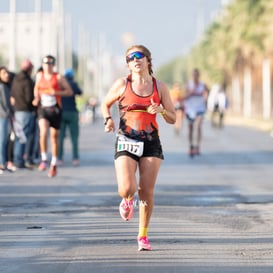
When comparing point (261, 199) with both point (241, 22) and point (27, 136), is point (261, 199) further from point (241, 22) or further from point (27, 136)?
point (241, 22)

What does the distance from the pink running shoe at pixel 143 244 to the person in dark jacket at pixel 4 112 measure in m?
9.64

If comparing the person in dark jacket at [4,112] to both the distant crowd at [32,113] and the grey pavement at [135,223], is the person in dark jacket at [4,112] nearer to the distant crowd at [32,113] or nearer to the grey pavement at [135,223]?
the distant crowd at [32,113]

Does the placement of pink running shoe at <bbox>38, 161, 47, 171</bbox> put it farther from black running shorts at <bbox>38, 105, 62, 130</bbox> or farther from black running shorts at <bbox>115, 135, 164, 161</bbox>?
black running shorts at <bbox>115, 135, 164, 161</bbox>

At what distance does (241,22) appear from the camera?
80.0 metres

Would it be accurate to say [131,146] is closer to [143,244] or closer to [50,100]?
[143,244]

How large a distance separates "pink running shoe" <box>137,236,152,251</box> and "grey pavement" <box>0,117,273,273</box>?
7 cm

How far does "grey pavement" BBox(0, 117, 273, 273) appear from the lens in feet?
31.1

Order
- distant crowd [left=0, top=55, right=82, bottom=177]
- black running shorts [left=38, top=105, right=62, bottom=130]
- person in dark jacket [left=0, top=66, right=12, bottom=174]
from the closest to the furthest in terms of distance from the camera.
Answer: black running shorts [left=38, top=105, right=62, bottom=130]
distant crowd [left=0, top=55, right=82, bottom=177]
person in dark jacket [left=0, top=66, right=12, bottom=174]

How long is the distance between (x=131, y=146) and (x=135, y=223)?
6.91 ft

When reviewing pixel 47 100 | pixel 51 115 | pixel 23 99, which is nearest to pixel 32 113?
pixel 23 99

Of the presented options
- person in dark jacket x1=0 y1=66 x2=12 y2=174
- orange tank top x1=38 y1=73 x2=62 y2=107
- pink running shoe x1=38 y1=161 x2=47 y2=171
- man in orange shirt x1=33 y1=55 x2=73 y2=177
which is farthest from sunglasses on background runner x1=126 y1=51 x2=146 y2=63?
pink running shoe x1=38 y1=161 x2=47 y2=171

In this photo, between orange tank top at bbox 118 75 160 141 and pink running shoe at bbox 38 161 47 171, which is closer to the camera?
orange tank top at bbox 118 75 160 141

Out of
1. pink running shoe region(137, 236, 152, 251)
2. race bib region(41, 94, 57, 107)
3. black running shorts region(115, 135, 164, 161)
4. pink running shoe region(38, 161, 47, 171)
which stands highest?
race bib region(41, 94, 57, 107)

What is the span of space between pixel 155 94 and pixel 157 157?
56 centimetres
